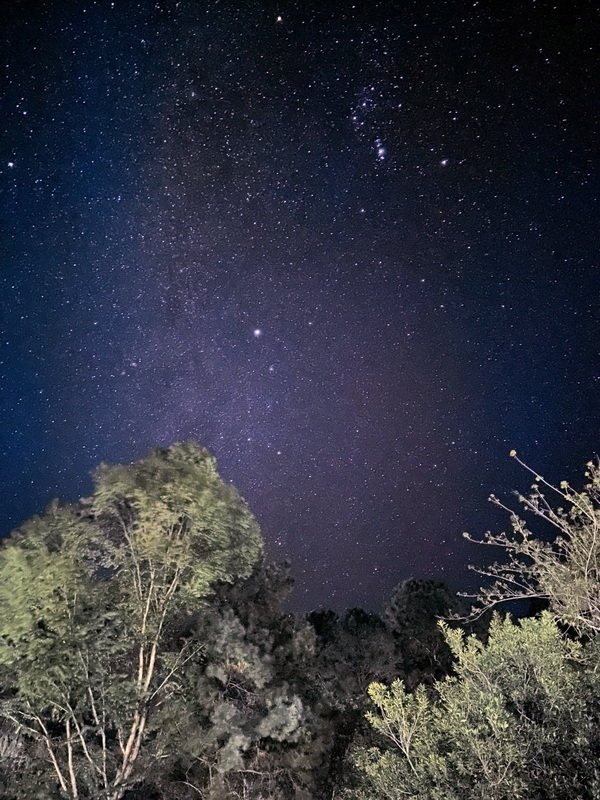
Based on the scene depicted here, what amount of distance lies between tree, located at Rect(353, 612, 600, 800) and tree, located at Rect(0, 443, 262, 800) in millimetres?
3825

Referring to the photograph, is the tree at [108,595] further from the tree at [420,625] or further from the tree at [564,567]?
the tree at [420,625]

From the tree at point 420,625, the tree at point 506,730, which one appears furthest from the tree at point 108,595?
the tree at point 420,625

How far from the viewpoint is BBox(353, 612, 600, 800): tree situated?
21.5 feet

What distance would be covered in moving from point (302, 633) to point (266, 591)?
169 cm

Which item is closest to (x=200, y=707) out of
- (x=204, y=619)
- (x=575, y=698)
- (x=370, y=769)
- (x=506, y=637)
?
(x=204, y=619)

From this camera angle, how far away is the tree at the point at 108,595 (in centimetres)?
791

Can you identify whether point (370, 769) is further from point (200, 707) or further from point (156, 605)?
point (200, 707)

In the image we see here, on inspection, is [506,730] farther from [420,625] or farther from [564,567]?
[420,625]

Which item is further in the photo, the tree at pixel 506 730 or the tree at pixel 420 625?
the tree at pixel 420 625

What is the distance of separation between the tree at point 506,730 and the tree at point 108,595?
151 inches

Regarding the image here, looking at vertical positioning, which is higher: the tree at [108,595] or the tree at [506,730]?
the tree at [108,595]

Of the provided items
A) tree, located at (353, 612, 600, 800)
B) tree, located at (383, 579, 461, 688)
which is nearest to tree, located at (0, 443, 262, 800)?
tree, located at (353, 612, 600, 800)

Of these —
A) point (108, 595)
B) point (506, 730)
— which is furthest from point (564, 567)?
point (108, 595)

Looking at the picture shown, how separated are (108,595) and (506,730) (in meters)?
6.55
